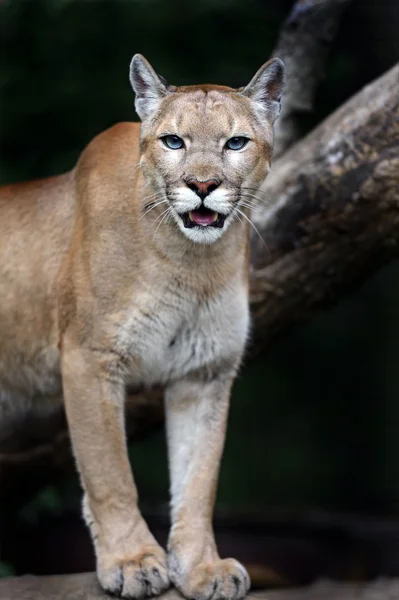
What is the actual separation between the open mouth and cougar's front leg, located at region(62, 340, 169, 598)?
1.97ft

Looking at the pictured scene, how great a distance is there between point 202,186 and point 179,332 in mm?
672

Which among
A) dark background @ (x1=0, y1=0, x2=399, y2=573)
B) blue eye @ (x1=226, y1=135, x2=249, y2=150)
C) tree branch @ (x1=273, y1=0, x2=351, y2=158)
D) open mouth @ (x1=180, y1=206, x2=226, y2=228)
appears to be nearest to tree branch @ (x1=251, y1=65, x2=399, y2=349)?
tree branch @ (x1=273, y1=0, x2=351, y2=158)

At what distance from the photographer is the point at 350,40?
18.5 ft

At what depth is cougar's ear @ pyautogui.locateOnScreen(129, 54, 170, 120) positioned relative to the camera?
338cm

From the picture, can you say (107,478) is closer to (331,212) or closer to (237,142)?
(237,142)

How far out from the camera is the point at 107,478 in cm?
342

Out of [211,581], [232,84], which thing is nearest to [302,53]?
[232,84]

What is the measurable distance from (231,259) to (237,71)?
2391mm

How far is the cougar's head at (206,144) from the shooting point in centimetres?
313

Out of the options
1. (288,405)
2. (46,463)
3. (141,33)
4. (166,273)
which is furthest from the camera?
(288,405)

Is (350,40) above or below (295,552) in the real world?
above

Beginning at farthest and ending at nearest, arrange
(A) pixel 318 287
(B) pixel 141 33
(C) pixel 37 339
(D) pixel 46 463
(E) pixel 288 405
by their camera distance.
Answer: (E) pixel 288 405 → (B) pixel 141 33 → (D) pixel 46 463 → (A) pixel 318 287 → (C) pixel 37 339

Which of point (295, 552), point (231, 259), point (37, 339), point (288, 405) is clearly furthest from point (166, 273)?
point (288, 405)

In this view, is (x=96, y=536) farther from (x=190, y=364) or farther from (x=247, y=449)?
(x=247, y=449)
